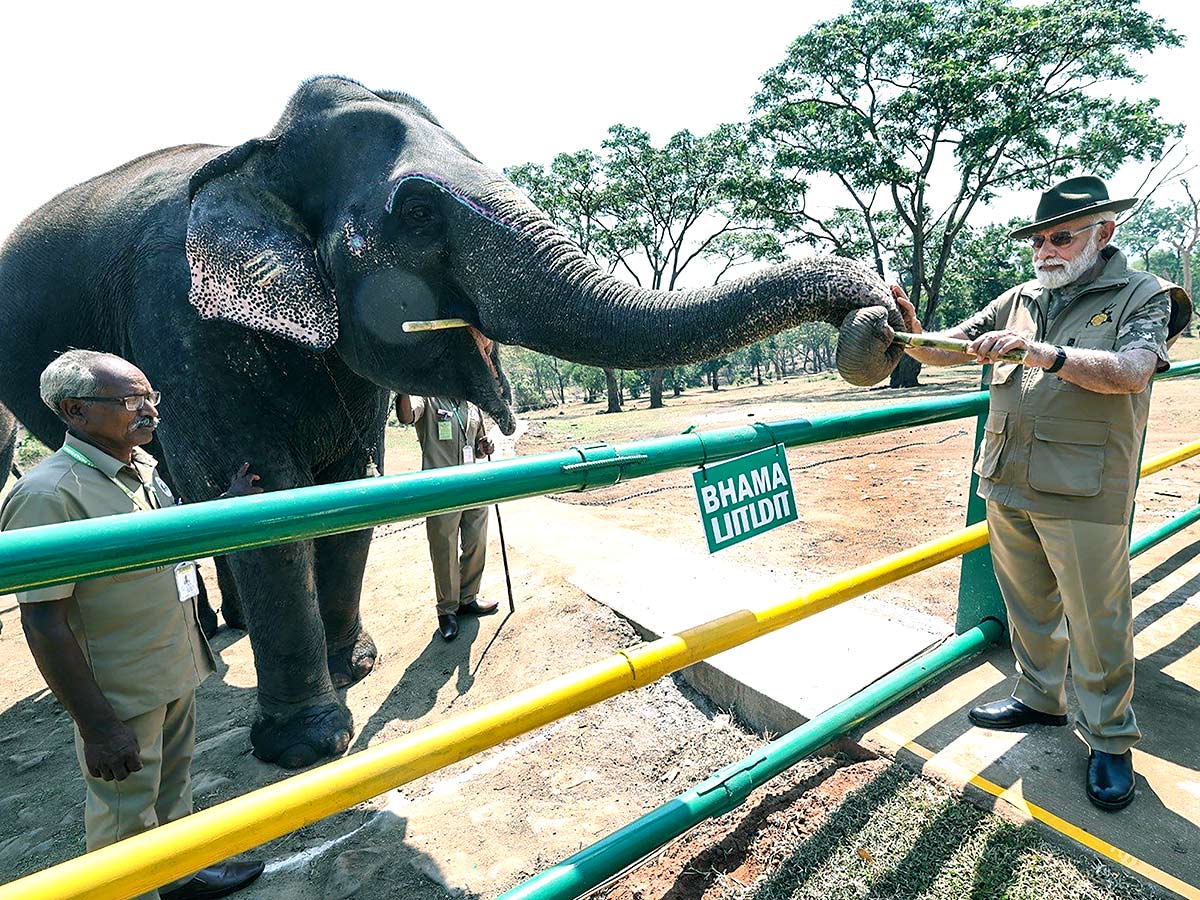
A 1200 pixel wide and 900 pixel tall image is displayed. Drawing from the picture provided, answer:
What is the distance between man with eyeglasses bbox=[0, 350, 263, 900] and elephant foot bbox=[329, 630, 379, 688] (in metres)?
1.77

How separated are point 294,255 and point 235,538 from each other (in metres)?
2.14

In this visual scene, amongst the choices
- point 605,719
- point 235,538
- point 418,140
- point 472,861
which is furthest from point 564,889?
point 418,140

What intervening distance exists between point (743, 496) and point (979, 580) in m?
1.74

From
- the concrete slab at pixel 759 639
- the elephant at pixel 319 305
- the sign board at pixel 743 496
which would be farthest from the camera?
the concrete slab at pixel 759 639

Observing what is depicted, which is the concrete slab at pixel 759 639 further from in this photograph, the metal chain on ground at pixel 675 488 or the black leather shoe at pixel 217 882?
the metal chain on ground at pixel 675 488

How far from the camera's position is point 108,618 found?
198 centimetres

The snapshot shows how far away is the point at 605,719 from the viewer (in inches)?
123

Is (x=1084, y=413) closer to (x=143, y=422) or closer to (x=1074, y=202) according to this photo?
(x=1074, y=202)

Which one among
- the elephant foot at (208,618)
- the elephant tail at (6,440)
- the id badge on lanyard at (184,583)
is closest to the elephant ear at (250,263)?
the id badge on lanyard at (184,583)

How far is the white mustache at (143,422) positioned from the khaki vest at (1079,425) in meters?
2.70

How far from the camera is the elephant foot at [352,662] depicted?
397cm

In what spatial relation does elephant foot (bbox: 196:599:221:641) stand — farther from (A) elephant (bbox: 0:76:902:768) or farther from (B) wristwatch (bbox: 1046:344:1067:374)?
(B) wristwatch (bbox: 1046:344:1067:374)

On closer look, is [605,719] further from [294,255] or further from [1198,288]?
[1198,288]

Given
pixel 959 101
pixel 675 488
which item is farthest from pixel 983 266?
pixel 675 488
